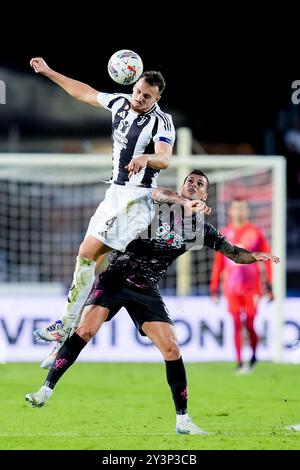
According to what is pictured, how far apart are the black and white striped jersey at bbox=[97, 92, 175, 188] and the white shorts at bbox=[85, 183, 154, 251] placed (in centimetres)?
8

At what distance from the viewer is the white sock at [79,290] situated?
7.12 meters

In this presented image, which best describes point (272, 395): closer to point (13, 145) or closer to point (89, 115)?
point (13, 145)

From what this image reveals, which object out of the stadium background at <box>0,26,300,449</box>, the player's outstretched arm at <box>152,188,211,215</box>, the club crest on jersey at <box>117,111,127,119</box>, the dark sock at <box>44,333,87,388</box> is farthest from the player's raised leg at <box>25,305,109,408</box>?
→ the stadium background at <box>0,26,300,449</box>

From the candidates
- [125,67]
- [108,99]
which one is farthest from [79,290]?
[125,67]

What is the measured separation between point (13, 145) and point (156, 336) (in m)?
16.1

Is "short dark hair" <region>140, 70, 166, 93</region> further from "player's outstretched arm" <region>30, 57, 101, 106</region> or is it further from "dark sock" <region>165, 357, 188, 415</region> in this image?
"dark sock" <region>165, 357, 188, 415</region>

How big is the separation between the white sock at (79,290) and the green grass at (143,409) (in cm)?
81

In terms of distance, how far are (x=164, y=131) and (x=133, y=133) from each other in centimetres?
24

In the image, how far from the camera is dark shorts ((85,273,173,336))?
6.95 m

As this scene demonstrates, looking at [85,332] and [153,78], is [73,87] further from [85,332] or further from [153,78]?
[85,332]

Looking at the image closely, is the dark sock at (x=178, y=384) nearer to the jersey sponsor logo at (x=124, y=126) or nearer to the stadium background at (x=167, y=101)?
the jersey sponsor logo at (x=124, y=126)

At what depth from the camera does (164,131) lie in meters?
7.03

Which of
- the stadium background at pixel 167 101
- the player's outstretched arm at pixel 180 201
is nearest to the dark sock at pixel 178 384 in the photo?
the player's outstretched arm at pixel 180 201
